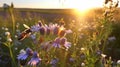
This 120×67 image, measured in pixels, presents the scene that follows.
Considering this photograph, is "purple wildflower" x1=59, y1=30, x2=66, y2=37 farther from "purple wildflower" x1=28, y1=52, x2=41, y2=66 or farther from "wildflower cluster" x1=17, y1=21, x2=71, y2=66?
"purple wildflower" x1=28, y1=52, x2=41, y2=66

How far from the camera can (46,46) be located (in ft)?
10.2

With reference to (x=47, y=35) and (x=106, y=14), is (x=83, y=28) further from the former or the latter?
(x=47, y=35)

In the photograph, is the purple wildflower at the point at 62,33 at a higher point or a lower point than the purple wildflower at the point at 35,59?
higher

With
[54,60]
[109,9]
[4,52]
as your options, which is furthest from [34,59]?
[4,52]

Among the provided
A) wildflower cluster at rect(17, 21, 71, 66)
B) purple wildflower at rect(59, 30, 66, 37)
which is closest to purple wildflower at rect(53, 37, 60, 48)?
wildflower cluster at rect(17, 21, 71, 66)

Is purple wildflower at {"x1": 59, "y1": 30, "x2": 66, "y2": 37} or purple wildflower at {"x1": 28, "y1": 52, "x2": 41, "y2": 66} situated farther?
purple wildflower at {"x1": 59, "y1": 30, "x2": 66, "y2": 37}

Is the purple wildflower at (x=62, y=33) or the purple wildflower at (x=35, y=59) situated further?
the purple wildflower at (x=62, y=33)

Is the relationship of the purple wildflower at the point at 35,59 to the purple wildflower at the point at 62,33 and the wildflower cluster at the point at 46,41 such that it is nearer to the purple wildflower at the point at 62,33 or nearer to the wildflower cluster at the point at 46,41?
the wildflower cluster at the point at 46,41

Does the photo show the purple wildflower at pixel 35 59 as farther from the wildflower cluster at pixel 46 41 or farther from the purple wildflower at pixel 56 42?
the purple wildflower at pixel 56 42

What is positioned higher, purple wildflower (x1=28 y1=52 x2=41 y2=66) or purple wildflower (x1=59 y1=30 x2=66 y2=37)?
purple wildflower (x1=59 y1=30 x2=66 y2=37)

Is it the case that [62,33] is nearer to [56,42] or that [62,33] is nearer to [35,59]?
[56,42]

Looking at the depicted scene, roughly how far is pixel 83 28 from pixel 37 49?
5277 mm

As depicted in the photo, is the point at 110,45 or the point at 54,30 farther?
the point at 110,45

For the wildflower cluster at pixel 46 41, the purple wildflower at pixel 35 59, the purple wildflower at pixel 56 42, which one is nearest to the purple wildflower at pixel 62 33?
the wildflower cluster at pixel 46 41
